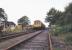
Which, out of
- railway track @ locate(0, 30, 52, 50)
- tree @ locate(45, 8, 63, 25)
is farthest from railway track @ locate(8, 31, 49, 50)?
tree @ locate(45, 8, 63, 25)

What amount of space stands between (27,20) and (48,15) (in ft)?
154

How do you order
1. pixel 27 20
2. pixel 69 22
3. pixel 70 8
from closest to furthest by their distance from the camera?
1. pixel 69 22
2. pixel 70 8
3. pixel 27 20

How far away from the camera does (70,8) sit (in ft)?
73.0

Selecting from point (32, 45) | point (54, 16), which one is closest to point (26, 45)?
point (32, 45)

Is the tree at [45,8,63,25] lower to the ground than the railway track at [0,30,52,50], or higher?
higher

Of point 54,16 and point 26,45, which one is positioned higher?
point 54,16

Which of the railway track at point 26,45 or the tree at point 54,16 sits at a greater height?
the tree at point 54,16

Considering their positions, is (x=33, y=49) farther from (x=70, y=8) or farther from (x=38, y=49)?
(x=70, y=8)

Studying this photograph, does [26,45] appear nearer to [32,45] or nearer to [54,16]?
[32,45]

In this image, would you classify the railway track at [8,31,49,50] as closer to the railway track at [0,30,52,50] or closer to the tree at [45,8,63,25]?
the railway track at [0,30,52,50]

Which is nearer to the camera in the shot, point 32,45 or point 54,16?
point 32,45

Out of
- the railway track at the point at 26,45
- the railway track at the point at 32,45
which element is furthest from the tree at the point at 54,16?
the railway track at the point at 32,45

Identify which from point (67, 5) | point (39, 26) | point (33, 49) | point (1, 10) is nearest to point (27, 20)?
point (1, 10)

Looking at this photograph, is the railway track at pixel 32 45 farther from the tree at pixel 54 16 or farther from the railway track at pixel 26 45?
the tree at pixel 54 16
